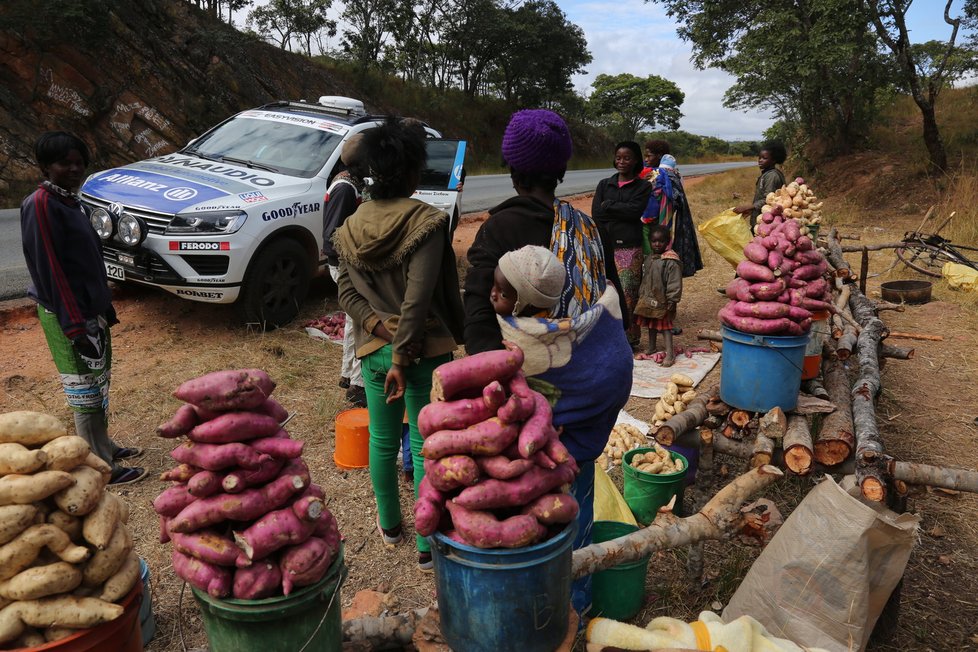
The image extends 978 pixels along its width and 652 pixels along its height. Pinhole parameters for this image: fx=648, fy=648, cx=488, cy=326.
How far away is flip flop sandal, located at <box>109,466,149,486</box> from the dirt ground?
2.7 inches

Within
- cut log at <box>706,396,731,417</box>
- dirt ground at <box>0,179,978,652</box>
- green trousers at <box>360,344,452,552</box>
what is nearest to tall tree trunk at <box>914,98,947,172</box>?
dirt ground at <box>0,179,978,652</box>

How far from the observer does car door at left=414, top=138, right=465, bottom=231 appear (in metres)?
7.91

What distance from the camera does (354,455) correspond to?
4.31 m

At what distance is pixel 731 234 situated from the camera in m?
7.12

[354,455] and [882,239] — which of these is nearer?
[354,455]

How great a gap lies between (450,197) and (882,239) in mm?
10250

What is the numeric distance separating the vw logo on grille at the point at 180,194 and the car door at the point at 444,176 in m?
2.72

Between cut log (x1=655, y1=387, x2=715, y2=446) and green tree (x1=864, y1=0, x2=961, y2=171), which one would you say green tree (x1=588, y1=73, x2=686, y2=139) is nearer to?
green tree (x1=864, y1=0, x2=961, y2=171)

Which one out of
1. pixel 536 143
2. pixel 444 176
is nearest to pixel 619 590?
pixel 536 143

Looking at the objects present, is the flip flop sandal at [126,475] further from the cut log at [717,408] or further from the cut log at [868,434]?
the cut log at [868,434]

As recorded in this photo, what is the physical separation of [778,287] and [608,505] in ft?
4.73

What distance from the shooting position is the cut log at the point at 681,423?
348cm

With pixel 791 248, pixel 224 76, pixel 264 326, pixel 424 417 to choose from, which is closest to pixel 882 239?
pixel 791 248

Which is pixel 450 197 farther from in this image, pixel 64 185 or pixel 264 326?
pixel 64 185
